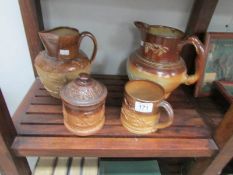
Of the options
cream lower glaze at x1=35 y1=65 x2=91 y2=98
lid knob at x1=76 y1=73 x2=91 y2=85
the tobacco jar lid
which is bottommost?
cream lower glaze at x1=35 y1=65 x2=91 y2=98

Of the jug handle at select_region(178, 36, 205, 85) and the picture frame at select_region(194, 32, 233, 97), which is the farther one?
the picture frame at select_region(194, 32, 233, 97)

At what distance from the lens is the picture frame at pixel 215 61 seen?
68 cm

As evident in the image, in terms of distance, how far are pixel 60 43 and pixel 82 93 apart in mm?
160

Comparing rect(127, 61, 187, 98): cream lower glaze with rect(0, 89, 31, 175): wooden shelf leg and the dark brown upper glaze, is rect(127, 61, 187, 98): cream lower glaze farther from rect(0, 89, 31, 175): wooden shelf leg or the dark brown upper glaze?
rect(0, 89, 31, 175): wooden shelf leg

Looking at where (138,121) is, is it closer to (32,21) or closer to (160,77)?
(160,77)

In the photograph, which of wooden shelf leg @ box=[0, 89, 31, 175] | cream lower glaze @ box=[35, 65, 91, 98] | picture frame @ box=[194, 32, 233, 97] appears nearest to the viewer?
wooden shelf leg @ box=[0, 89, 31, 175]

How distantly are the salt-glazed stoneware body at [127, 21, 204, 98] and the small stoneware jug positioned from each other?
4cm

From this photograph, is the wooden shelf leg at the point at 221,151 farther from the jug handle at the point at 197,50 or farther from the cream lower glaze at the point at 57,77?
the cream lower glaze at the point at 57,77

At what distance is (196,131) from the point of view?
23.2 inches

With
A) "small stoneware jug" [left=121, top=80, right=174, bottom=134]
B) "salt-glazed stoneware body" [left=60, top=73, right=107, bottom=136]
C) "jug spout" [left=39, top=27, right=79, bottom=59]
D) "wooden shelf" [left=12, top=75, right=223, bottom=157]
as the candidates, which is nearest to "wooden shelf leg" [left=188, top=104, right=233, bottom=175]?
"wooden shelf" [left=12, top=75, right=223, bottom=157]

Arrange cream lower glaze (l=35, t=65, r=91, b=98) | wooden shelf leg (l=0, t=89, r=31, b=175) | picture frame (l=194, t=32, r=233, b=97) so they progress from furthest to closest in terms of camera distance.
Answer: picture frame (l=194, t=32, r=233, b=97) < cream lower glaze (l=35, t=65, r=91, b=98) < wooden shelf leg (l=0, t=89, r=31, b=175)

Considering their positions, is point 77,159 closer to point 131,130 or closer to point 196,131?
point 131,130

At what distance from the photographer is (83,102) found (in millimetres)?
473

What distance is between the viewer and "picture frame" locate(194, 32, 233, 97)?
68 cm
